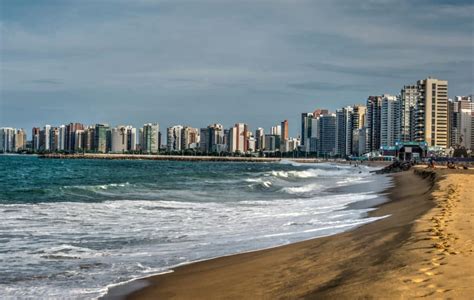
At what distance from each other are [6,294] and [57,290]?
70 centimetres

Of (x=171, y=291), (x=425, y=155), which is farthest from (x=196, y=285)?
(x=425, y=155)

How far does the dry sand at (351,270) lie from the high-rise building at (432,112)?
547 ft

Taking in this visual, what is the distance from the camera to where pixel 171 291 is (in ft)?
27.0

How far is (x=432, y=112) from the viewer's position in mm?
170875

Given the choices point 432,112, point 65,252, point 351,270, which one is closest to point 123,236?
point 65,252

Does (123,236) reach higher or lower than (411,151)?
lower

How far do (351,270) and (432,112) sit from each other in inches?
6817

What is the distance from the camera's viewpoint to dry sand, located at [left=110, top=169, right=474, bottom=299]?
244 inches

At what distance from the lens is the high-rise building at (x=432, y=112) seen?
169250mm

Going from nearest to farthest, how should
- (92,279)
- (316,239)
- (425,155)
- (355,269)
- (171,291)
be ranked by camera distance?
1. (355,269)
2. (171,291)
3. (92,279)
4. (316,239)
5. (425,155)

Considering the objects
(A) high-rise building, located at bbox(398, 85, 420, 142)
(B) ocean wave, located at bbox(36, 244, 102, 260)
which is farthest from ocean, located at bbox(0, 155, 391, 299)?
(A) high-rise building, located at bbox(398, 85, 420, 142)

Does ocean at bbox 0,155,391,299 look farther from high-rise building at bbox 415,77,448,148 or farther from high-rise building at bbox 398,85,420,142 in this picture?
high-rise building at bbox 398,85,420,142

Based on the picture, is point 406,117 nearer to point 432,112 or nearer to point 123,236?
point 432,112

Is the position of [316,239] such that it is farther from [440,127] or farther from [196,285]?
[440,127]
